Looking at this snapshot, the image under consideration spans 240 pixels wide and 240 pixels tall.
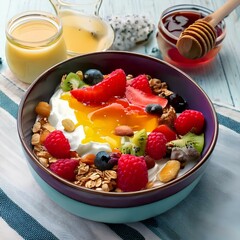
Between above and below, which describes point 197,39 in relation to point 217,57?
above

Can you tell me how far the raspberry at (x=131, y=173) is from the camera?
0.97 metres

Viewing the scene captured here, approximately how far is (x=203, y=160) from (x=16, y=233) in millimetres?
400

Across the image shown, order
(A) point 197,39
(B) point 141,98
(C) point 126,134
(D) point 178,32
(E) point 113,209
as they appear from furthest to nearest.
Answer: (D) point 178,32
(A) point 197,39
(B) point 141,98
(C) point 126,134
(E) point 113,209

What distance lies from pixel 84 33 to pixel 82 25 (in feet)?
0.09

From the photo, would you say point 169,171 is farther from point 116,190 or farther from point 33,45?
point 33,45

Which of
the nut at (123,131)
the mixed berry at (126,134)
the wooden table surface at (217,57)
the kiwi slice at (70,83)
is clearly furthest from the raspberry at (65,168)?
the wooden table surface at (217,57)

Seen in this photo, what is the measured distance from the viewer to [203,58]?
1502 mm

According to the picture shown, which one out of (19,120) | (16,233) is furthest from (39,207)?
(19,120)

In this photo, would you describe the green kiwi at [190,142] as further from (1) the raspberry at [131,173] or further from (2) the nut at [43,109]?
(2) the nut at [43,109]

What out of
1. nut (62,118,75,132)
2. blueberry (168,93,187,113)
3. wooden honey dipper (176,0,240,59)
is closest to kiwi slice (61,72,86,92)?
nut (62,118,75,132)

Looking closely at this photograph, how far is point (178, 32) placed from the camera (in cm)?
152

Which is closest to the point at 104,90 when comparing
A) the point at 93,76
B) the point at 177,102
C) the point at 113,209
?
the point at 93,76

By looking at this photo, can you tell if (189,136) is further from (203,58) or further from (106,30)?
(106,30)

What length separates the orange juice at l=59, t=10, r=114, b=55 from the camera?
155 cm
